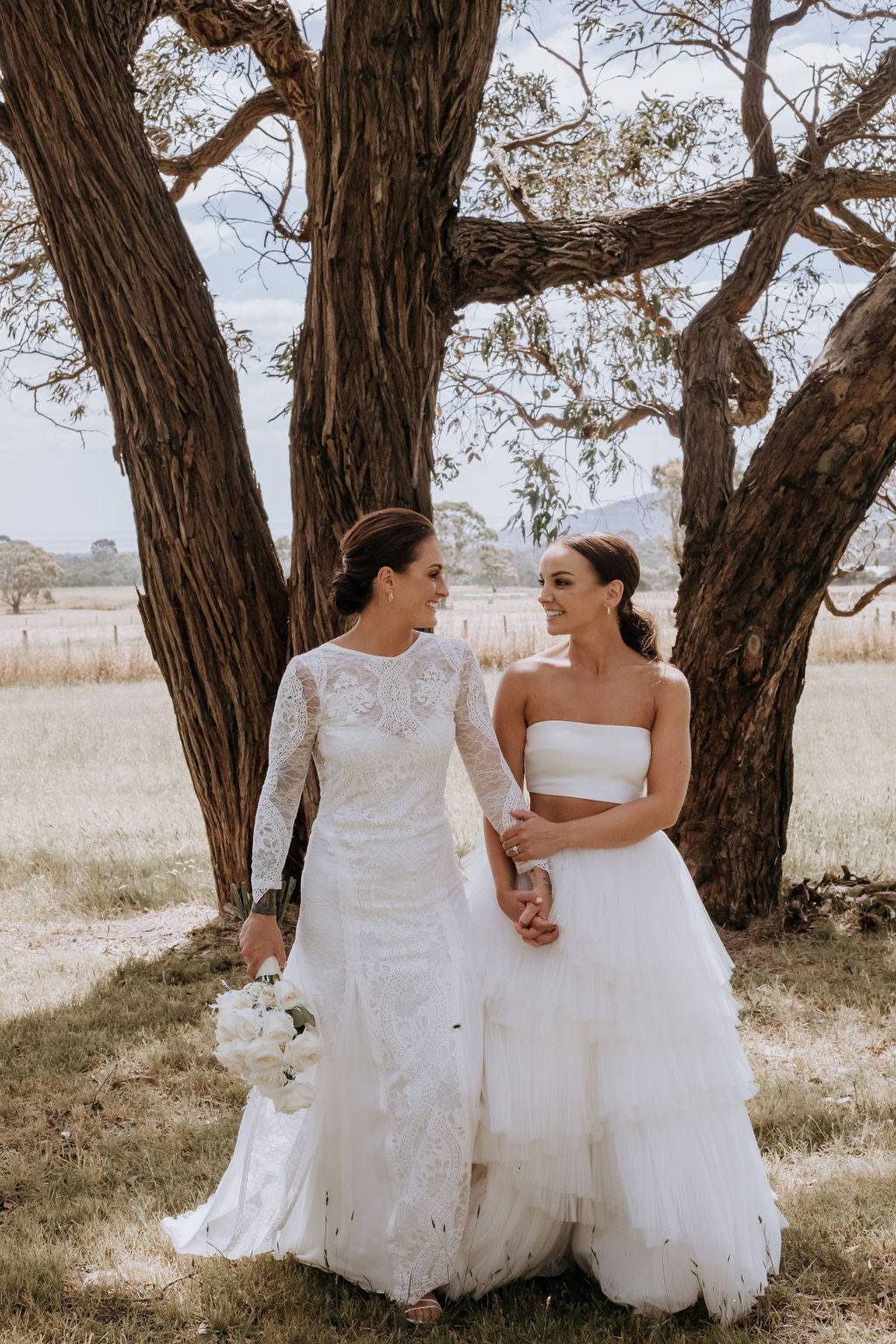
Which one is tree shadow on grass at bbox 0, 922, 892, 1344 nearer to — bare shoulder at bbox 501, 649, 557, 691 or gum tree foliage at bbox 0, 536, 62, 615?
bare shoulder at bbox 501, 649, 557, 691

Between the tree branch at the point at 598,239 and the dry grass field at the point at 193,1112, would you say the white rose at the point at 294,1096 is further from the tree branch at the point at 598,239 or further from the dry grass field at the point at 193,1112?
the tree branch at the point at 598,239

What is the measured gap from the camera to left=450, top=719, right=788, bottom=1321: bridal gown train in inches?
111

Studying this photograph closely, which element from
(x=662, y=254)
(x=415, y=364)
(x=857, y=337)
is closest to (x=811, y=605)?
(x=857, y=337)

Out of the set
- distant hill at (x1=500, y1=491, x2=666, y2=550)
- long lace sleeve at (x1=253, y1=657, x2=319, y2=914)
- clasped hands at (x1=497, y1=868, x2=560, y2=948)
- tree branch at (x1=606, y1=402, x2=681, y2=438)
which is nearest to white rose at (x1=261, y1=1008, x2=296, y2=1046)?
long lace sleeve at (x1=253, y1=657, x2=319, y2=914)

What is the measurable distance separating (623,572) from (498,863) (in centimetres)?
92

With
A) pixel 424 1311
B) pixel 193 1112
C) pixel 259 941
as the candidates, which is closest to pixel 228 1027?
pixel 259 941

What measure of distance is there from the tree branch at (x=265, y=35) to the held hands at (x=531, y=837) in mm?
4442

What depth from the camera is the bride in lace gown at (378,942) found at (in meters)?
2.89

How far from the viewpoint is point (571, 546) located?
A: 3260mm

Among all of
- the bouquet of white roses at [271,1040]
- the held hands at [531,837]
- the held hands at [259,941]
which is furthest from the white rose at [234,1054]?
the held hands at [531,837]

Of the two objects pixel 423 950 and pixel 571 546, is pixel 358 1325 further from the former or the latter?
pixel 571 546

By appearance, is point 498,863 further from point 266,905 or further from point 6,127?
point 6,127

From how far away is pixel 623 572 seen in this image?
3.29 m

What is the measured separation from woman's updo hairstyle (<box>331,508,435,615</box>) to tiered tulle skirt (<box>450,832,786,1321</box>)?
1.02 m
